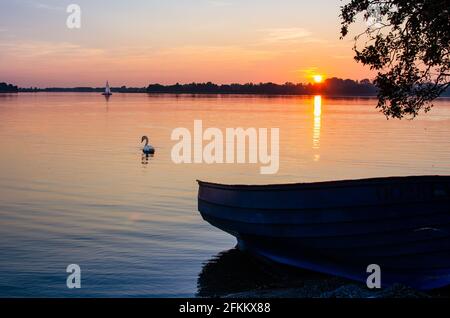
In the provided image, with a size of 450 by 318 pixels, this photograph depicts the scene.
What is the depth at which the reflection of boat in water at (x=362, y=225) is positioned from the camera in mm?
13781

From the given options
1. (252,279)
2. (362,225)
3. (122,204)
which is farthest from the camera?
(122,204)

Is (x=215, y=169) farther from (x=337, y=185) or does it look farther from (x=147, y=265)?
(x=337, y=185)

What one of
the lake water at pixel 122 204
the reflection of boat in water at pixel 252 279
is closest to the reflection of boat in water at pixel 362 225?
the reflection of boat in water at pixel 252 279

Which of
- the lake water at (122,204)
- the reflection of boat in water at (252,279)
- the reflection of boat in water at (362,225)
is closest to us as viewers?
the reflection of boat in water at (362,225)

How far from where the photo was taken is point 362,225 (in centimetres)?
1413

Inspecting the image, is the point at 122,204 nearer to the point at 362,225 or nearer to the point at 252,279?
the point at 252,279

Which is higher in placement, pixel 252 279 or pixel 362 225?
pixel 362 225

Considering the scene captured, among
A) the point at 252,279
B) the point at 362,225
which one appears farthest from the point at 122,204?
the point at 362,225

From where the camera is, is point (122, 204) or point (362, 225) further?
point (122, 204)

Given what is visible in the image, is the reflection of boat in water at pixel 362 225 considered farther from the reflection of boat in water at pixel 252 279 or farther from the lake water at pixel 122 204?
the lake water at pixel 122 204

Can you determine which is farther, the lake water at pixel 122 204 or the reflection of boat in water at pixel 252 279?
the lake water at pixel 122 204

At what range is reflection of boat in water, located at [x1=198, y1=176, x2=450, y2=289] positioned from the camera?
45.2 ft

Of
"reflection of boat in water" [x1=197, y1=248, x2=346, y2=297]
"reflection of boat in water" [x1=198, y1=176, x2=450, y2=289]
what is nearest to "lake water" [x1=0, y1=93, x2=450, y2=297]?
"reflection of boat in water" [x1=197, y1=248, x2=346, y2=297]

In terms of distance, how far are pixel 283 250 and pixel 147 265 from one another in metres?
4.57
